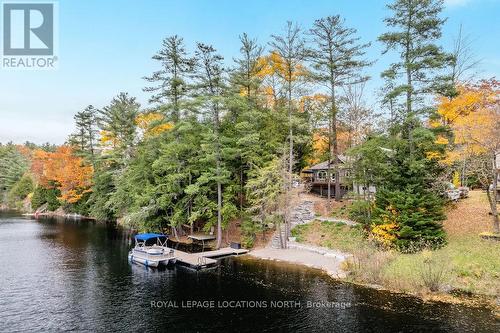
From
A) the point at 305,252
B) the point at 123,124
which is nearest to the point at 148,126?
the point at 123,124

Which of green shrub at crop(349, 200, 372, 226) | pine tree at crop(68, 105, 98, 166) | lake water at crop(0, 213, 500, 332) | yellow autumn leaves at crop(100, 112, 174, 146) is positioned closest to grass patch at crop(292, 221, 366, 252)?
green shrub at crop(349, 200, 372, 226)

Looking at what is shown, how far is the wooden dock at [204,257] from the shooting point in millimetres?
28156

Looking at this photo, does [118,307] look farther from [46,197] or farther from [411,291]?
[46,197]

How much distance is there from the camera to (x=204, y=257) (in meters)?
29.6

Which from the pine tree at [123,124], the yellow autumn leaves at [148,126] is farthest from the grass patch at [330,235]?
the pine tree at [123,124]

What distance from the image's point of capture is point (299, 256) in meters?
29.6

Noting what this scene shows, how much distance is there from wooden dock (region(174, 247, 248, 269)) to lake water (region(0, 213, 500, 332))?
100cm

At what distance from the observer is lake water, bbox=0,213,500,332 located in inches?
653

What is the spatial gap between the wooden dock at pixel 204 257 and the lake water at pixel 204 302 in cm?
100

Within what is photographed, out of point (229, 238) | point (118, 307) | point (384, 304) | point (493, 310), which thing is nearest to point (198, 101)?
point (229, 238)

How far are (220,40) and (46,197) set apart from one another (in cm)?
5791

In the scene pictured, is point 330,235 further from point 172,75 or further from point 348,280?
point 172,75

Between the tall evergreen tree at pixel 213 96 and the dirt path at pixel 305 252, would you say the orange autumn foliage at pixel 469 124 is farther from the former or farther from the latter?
the tall evergreen tree at pixel 213 96

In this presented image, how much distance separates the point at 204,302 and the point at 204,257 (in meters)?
9.54
